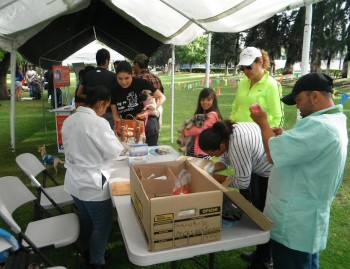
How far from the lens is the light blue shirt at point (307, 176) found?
4.46ft

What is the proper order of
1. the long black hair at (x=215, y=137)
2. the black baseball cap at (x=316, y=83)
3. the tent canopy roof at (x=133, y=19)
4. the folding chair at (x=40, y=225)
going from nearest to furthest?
the black baseball cap at (x=316, y=83) < the long black hair at (x=215, y=137) < the folding chair at (x=40, y=225) < the tent canopy roof at (x=133, y=19)

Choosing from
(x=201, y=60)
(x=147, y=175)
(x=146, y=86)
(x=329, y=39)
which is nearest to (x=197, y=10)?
(x=146, y=86)

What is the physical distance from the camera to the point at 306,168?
57.1 inches

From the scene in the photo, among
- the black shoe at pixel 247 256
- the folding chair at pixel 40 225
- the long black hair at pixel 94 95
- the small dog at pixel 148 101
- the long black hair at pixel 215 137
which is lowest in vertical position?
the black shoe at pixel 247 256

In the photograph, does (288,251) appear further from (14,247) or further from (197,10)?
(197,10)

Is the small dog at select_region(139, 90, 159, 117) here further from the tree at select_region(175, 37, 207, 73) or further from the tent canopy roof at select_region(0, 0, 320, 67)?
the tree at select_region(175, 37, 207, 73)

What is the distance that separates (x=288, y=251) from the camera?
1600 millimetres

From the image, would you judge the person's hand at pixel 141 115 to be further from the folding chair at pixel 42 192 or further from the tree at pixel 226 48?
the tree at pixel 226 48

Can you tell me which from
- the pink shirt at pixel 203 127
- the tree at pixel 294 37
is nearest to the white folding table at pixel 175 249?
the pink shirt at pixel 203 127

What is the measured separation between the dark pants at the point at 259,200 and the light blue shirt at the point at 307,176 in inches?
25.8

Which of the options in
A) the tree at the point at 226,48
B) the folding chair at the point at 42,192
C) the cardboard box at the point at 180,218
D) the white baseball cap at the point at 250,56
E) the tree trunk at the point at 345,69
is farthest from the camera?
the tree at the point at 226,48

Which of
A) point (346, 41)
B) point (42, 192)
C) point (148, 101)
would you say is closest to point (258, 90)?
point (148, 101)

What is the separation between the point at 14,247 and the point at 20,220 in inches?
73.9

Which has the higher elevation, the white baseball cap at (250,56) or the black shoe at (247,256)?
the white baseball cap at (250,56)
